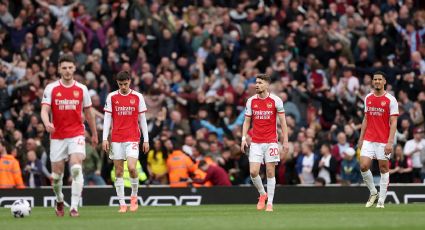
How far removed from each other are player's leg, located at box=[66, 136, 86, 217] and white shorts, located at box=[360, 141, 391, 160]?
6.02 meters

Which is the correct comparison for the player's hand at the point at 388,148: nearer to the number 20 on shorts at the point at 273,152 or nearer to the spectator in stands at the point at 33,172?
the number 20 on shorts at the point at 273,152

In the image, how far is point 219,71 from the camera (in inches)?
1243

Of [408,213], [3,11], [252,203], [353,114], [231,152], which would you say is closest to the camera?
[408,213]

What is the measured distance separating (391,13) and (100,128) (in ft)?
31.8

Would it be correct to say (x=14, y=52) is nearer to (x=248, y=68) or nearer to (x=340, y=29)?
(x=248, y=68)

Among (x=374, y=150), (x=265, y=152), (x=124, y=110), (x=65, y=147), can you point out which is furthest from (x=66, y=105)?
(x=374, y=150)

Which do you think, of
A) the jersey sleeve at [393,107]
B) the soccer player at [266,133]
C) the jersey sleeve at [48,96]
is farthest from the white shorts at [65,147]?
the jersey sleeve at [393,107]

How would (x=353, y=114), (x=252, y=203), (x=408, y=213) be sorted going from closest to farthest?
(x=408, y=213)
(x=252, y=203)
(x=353, y=114)

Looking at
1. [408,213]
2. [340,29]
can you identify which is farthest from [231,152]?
[408,213]

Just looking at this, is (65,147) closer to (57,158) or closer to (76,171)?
(57,158)

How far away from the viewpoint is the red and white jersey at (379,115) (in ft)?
71.2

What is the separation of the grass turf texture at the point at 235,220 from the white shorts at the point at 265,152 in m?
1.03

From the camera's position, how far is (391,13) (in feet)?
109

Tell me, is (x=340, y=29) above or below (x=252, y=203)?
above
